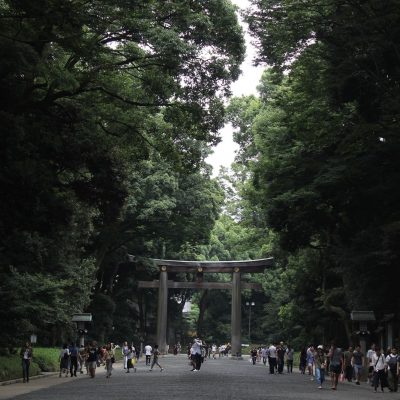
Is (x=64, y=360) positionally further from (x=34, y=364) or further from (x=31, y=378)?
(x=31, y=378)

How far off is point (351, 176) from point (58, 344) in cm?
2357

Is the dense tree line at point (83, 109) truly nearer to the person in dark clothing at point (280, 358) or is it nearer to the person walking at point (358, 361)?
the person walking at point (358, 361)

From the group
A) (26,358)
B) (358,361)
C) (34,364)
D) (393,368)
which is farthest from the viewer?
(34,364)

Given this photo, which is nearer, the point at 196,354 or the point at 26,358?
the point at 26,358

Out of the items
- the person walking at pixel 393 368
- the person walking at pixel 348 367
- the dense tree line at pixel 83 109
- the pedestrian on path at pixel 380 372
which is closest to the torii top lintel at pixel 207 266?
the dense tree line at pixel 83 109

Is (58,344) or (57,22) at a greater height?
(57,22)

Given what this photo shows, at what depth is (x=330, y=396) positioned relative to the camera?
17906mm

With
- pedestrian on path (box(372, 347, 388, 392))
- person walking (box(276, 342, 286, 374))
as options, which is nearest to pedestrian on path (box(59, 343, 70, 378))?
person walking (box(276, 342, 286, 374))

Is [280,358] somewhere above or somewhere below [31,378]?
above

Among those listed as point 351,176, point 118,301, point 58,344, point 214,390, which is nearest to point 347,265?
point 351,176

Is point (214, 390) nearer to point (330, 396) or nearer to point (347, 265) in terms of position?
point (330, 396)

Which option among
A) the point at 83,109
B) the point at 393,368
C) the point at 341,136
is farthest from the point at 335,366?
the point at 83,109

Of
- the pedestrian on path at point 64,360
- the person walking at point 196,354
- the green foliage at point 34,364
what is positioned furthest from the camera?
the person walking at point 196,354

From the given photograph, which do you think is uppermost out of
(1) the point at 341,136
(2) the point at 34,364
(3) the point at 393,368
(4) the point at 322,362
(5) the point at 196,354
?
(1) the point at 341,136
